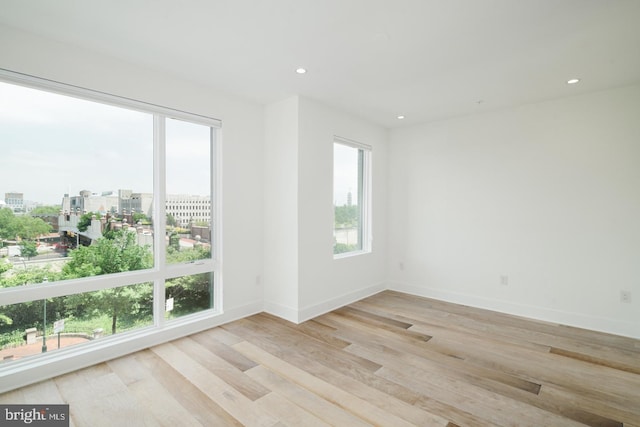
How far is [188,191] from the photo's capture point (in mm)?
3221

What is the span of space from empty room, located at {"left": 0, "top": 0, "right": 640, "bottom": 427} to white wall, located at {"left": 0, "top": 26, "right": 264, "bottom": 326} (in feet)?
0.07

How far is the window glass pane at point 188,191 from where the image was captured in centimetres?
308

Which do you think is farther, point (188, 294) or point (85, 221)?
point (188, 294)

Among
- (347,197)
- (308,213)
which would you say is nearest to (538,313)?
(347,197)

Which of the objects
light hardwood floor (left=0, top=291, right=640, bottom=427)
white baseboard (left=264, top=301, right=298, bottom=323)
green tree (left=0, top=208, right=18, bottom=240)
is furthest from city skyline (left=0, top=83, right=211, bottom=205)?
white baseboard (left=264, top=301, right=298, bottom=323)

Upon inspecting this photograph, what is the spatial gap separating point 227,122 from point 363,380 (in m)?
2.97

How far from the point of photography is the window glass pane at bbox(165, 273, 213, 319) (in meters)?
3.08

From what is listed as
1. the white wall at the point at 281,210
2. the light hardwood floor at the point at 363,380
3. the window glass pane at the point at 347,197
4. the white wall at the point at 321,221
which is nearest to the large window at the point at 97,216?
the light hardwood floor at the point at 363,380

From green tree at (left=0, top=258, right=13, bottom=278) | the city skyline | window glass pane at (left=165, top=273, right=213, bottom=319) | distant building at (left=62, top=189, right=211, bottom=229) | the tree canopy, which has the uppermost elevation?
the city skyline

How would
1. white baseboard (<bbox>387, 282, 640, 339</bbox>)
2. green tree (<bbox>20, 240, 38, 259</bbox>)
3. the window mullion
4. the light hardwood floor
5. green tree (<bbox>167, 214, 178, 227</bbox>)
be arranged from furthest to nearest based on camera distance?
white baseboard (<bbox>387, 282, 640, 339</bbox>)
green tree (<bbox>167, 214, 178, 227</bbox>)
the window mullion
green tree (<bbox>20, 240, 38, 259</bbox>)
the light hardwood floor

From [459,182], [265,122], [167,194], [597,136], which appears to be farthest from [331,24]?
[597,136]

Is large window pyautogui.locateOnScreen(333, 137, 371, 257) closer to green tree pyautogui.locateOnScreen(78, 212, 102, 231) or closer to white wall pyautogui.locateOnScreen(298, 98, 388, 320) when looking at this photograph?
white wall pyautogui.locateOnScreen(298, 98, 388, 320)

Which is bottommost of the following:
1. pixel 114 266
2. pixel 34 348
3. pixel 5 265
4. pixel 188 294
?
pixel 34 348

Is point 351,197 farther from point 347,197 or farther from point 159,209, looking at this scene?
point 159,209
